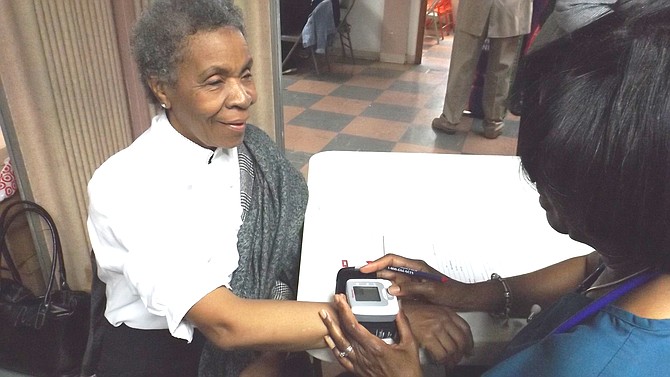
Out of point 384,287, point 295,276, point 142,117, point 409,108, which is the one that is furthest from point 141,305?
point 409,108

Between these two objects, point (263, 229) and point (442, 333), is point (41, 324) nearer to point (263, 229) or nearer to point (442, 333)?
point (263, 229)

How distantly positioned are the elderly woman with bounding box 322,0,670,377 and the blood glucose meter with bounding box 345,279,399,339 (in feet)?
0.66

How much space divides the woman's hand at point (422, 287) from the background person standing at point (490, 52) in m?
2.60

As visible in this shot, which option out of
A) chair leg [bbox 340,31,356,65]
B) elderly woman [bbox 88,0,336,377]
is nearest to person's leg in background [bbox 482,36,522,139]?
chair leg [bbox 340,31,356,65]

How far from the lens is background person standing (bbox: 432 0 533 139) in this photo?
316 cm

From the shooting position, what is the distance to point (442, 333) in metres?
0.82

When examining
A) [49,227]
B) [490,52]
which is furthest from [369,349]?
[490,52]

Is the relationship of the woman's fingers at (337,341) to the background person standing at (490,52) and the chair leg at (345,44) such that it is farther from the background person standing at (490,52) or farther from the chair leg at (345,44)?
the chair leg at (345,44)

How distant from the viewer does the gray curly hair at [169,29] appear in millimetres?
942

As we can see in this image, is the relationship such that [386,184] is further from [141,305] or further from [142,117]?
[142,117]

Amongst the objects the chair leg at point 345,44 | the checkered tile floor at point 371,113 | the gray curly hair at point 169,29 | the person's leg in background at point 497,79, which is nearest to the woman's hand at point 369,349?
the gray curly hair at point 169,29

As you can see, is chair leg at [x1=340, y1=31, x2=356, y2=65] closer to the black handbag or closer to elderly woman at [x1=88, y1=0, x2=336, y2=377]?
the black handbag

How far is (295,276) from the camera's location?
1297mm

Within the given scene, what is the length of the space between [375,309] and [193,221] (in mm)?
388
